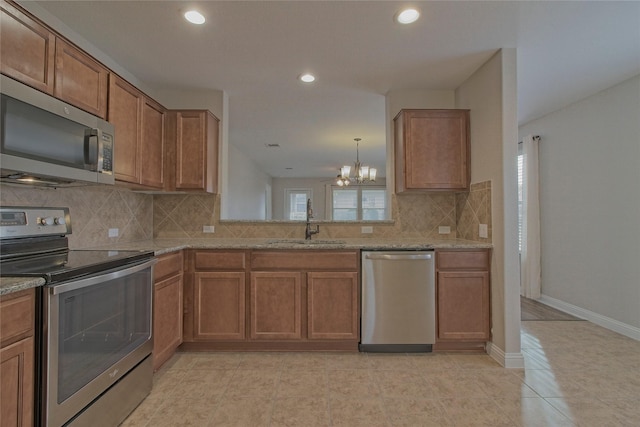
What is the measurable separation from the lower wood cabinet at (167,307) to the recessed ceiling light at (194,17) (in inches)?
65.0

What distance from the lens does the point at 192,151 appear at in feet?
9.64

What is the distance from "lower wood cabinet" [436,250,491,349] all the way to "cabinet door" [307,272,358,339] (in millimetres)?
722

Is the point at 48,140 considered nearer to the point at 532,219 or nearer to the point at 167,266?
the point at 167,266

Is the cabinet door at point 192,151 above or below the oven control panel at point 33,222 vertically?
above

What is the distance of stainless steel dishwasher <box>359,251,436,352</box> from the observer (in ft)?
8.43

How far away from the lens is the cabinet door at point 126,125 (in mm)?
2177

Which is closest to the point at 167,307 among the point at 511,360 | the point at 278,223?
the point at 278,223

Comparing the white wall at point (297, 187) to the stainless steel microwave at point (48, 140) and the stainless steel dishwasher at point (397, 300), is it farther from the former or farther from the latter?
the stainless steel microwave at point (48, 140)

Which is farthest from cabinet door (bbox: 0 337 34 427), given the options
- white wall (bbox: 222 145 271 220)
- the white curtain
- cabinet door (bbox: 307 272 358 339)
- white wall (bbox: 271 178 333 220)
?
white wall (bbox: 271 178 333 220)

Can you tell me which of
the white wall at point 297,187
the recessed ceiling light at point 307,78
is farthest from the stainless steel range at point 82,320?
the white wall at point 297,187

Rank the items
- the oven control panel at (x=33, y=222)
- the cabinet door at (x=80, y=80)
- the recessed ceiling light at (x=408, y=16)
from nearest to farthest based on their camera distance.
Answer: the oven control panel at (x=33, y=222) < the cabinet door at (x=80, y=80) < the recessed ceiling light at (x=408, y=16)

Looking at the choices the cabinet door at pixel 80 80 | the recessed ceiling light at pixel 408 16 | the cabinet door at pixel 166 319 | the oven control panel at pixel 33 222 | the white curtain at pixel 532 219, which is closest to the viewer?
the oven control panel at pixel 33 222

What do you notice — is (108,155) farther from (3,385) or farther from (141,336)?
(3,385)

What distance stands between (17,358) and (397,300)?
90.2 inches
